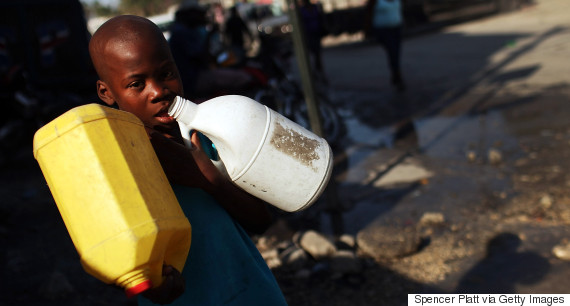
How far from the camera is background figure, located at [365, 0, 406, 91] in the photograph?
25.1 feet

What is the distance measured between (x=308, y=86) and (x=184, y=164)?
2570 millimetres

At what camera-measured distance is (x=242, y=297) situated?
1.26m

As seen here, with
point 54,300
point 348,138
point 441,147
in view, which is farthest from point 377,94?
point 54,300

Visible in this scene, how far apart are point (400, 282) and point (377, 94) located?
534cm

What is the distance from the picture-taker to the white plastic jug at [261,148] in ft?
3.88

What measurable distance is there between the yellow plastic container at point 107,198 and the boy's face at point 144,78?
7.5 inches

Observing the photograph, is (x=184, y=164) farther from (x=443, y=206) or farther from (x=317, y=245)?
(x=443, y=206)

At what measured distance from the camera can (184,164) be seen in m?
1.17

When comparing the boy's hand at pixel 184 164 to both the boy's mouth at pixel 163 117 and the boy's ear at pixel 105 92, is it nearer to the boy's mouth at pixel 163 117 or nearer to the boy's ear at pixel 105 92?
the boy's mouth at pixel 163 117

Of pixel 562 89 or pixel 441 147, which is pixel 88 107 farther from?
pixel 562 89

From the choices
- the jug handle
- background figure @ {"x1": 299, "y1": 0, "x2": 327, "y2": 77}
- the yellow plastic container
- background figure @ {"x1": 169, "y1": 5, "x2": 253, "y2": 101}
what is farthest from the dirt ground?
background figure @ {"x1": 299, "y1": 0, "x2": 327, "y2": 77}

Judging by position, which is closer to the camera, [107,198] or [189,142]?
[107,198]

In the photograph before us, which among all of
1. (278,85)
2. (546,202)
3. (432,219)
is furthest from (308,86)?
(278,85)

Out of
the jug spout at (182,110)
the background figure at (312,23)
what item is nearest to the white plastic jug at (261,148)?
the jug spout at (182,110)
